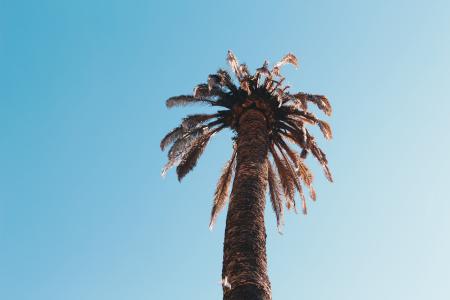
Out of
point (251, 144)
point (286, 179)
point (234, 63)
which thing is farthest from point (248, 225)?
point (234, 63)

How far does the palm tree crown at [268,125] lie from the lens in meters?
14.7

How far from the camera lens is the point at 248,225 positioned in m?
9.75

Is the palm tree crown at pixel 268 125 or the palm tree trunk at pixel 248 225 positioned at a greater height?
the palm tree crown at pixel 268 125

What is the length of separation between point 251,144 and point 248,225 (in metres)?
3.32

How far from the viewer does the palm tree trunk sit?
27.3 ft

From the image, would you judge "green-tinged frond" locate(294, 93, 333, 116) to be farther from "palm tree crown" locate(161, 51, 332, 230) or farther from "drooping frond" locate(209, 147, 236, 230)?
"drooping frond" locate(209, 147, 236, 230)

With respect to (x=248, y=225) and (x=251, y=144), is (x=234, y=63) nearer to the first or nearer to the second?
(x=251, y=144)

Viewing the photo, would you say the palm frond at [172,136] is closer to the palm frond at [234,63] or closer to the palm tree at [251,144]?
the palm tree at [251,144]

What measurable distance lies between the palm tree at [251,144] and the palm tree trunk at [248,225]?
0.8 inches

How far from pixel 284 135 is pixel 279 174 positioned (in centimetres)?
165

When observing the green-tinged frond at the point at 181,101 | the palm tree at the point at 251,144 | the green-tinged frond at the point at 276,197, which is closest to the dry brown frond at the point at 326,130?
the palm tree at the point at 251,144

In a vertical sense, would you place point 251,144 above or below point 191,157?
below

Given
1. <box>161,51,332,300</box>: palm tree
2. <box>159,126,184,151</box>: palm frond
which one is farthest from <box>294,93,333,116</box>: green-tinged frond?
<box>159,126,184,151</box>: palm frond

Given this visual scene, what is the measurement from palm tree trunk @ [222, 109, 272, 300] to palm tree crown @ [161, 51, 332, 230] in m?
1.51
